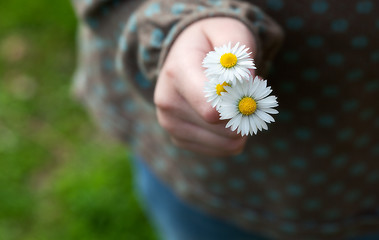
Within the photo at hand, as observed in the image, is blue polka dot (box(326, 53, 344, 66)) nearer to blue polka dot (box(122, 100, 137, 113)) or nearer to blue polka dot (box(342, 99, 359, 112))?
blue polka dot (box(342, 99, 359, 112))

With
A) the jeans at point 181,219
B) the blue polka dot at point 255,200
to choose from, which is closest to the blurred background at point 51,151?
the jeans at point 181,219

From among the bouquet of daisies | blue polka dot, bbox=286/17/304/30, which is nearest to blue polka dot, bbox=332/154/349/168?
blue polka dot, bbox=286/17/304/30

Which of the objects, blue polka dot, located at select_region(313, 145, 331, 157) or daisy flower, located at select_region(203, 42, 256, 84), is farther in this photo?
blue polka dot, located at select_region(313, 145, 331, 157)

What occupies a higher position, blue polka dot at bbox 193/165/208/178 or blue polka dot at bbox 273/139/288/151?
blue polka dot at bbox 193/165/208/178

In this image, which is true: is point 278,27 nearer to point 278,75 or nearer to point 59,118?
point 278,75

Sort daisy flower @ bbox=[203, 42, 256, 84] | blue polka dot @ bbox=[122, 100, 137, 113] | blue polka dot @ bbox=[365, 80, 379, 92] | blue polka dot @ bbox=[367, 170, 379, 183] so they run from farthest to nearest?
1. blue polka dot @ bbox=[122, 100, 137, 113]
2. blue polka dot @ bbox=[367, 170, 379, 183]
3. blue polka dot @ bbox=[365, 80, 379, 92]
4. daisy flower @ bbox=[203, 42, 256, 84]
